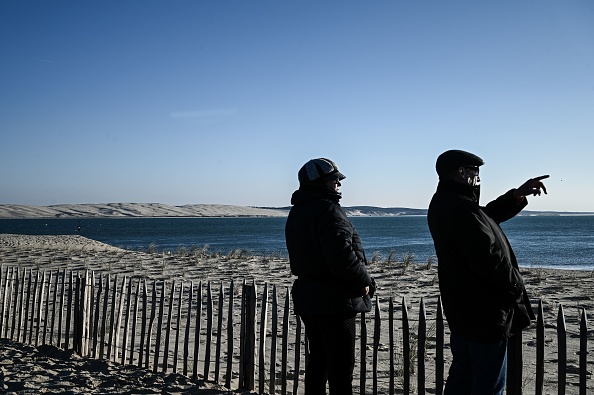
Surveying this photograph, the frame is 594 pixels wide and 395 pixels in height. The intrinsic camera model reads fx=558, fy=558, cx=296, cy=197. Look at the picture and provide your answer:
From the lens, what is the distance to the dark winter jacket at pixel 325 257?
135 inches

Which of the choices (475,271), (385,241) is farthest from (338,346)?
(385,241)

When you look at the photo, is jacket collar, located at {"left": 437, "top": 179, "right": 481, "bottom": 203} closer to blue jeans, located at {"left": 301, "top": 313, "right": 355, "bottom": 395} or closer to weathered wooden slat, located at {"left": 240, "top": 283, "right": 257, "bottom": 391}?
blue jeans, located at {"left": 301, "top": 313, "right": 355, "bottom": 395}

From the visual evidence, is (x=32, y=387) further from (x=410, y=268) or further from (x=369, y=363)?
(x=410, y=268)

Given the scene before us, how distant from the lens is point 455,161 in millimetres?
3248

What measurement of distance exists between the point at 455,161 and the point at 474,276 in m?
0.67

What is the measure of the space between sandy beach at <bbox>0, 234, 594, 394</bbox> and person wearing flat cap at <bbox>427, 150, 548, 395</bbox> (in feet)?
3.19

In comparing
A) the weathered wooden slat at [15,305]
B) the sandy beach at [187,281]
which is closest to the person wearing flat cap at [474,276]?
the sandy beach at [187,281]

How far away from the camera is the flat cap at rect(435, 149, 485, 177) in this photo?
323 centimetres

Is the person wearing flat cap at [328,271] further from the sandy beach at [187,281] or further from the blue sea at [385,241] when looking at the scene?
the blue sea at [385,241]

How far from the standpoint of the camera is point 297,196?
3.80 metres

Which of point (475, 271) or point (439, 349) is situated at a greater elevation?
point (475, 271)

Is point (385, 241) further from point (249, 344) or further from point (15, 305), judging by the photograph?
point (249, 344)

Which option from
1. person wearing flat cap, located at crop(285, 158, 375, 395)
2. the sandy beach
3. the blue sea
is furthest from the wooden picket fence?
the blue sea

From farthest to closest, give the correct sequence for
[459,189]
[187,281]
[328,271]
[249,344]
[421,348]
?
[187,281] < [249,344] < [421,348] < [328,271] < [459,189]
